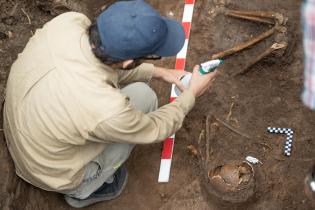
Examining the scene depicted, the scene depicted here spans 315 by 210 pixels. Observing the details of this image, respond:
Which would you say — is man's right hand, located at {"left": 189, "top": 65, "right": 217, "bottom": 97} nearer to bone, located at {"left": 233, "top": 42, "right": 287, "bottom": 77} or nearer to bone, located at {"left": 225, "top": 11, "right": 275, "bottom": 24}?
bone, located at {"left": 233, "top": 42, "right": 287, "bottom": 77}

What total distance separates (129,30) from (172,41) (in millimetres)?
385

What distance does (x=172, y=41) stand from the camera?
3256 mm

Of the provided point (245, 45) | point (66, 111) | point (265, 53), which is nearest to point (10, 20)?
point (66, 111)

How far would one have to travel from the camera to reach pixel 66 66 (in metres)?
3.08

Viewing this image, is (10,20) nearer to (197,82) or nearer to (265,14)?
(197,82)

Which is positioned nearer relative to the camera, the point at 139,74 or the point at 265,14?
the point at 139,74

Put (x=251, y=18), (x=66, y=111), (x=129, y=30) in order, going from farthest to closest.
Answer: (x=251, y=18) < (x=66, y=111) < (x=129, y=30)

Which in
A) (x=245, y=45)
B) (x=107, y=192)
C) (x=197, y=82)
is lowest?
(x=107, y=192)

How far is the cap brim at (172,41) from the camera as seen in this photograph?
3.21m

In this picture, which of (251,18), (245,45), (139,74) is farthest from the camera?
(251,18)

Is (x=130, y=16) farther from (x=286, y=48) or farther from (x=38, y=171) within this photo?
(x=286, y=48)

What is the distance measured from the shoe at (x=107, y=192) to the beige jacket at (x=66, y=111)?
594 mm

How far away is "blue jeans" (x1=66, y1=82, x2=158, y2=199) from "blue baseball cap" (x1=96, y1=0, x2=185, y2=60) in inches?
35.2

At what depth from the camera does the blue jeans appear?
377cm
